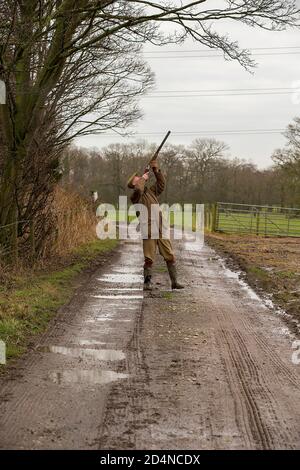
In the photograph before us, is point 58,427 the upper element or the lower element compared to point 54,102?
lower

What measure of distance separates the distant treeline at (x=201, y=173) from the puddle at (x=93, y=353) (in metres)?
43.9

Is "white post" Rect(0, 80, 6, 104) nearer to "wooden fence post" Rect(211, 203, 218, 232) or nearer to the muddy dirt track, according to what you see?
the muddy dirt track

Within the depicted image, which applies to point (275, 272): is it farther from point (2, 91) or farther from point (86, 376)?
point (86, 376)

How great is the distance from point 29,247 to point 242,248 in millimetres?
10868

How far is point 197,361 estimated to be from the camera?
6.51 m

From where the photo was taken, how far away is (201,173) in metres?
65.9

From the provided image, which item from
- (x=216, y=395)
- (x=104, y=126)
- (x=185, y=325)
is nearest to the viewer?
(x=216, y=395)

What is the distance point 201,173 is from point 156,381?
6085cm

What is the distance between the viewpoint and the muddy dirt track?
4453 mm

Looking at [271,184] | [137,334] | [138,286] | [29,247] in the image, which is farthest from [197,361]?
[271,184]

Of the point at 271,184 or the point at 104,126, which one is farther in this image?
the point at 271,184

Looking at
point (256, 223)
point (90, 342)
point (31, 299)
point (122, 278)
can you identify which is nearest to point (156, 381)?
point (90, 342)

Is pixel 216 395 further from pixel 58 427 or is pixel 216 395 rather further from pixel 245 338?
pixel 245 338
